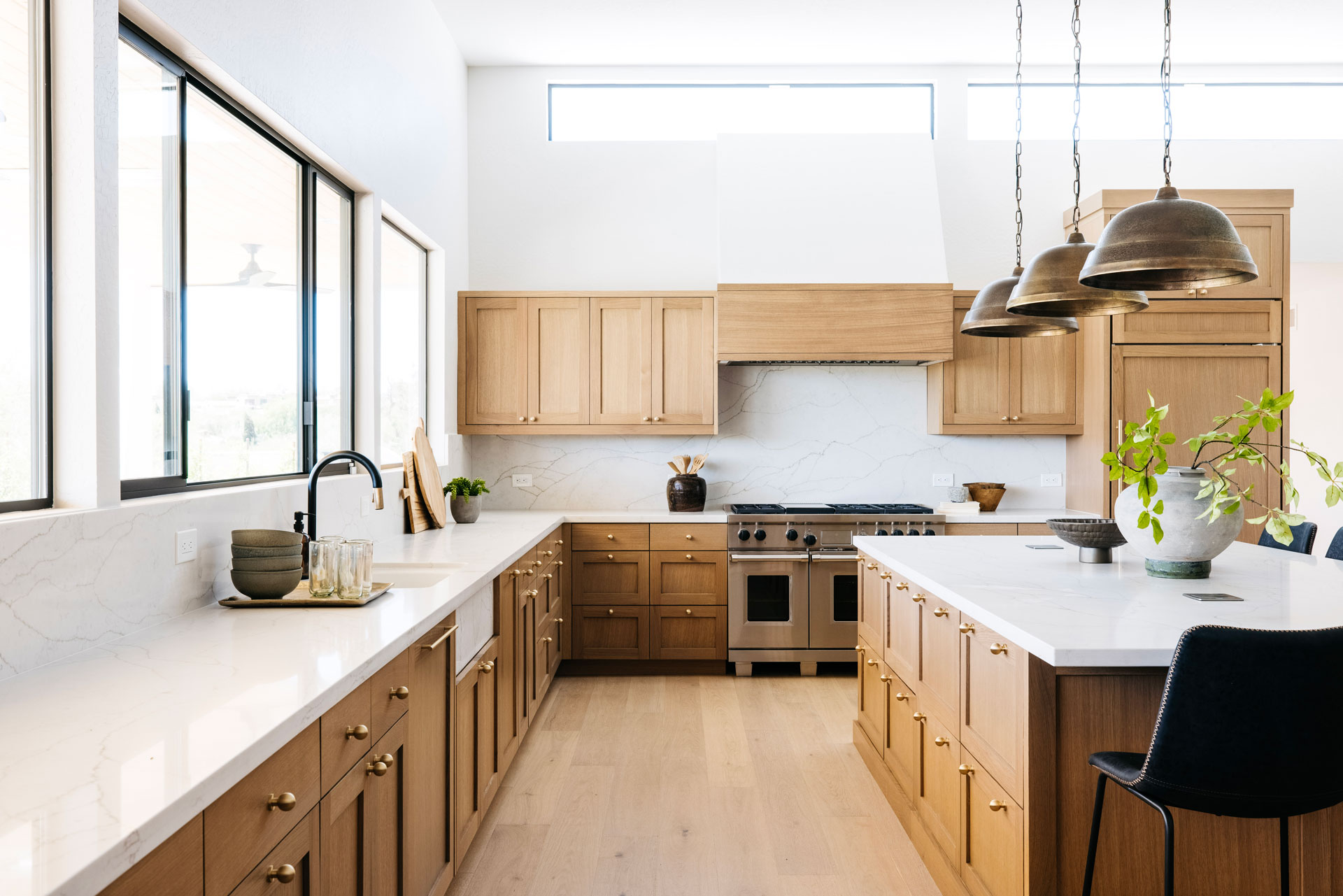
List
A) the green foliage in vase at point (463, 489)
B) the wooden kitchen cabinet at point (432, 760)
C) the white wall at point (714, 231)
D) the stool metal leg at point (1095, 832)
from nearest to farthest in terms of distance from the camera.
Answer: the stool metal leg at point (1095, 832) → the wooden kitchen cabinet at point (432, 760) → the green foliage in vase at point (463, 489) → the white wall at point (714, 231)

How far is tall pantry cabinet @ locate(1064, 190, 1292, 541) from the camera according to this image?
473cm

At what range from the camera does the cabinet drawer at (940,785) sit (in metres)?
2.33

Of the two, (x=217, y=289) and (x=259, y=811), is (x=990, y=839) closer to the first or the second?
(x=259, y=811)

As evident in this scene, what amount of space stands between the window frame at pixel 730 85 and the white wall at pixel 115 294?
1692mm

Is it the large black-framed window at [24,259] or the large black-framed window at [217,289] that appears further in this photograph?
the large black-framed window at [217,289]

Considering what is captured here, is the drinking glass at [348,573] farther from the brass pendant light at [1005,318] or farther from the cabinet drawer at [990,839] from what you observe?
the brass pendant light at [1005,318]

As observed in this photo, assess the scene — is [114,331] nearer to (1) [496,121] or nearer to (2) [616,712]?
(2) [616,712]

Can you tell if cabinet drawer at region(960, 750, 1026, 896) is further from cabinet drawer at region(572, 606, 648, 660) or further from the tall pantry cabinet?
the tall pantry cabinet

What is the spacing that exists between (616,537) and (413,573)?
74.4 inches

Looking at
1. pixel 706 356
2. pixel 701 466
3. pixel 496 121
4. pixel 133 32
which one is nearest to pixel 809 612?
pixel 701 466

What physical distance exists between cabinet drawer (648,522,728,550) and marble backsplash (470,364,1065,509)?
60 cm

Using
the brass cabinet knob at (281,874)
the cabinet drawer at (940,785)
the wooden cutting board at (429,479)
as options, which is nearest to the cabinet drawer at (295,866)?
the brass cabinet knob at (281,874)

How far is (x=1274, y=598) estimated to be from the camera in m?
2.16

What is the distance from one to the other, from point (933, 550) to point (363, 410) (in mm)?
2357
